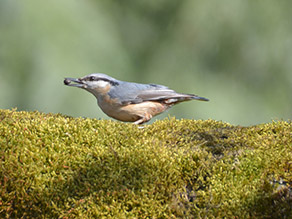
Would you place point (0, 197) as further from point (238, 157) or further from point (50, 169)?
point (238, 157)

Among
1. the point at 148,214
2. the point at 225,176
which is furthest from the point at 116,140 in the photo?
the point at 225,176

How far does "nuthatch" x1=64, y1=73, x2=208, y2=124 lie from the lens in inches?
153

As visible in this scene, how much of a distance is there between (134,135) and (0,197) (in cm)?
101

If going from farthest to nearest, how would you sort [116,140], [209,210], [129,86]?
[129,86]
[116,140]
[209,210]

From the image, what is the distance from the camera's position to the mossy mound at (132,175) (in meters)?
2.48

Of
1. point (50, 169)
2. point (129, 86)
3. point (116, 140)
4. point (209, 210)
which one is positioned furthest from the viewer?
point (129, 86)

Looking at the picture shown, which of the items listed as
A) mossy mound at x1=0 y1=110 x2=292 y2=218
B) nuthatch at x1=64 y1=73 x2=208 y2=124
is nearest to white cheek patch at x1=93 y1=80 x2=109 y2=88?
nuthatch at x1=64 y1=73 x2=208 y2=124

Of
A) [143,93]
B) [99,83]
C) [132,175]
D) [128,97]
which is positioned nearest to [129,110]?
[128,97]

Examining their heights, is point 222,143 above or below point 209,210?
above

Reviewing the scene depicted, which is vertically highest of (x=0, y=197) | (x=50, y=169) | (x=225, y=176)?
(x=225, y=176)

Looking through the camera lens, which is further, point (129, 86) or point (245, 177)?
point (129, 86)

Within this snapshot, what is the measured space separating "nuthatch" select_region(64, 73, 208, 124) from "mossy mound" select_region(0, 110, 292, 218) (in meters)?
0.87

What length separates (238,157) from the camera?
2.76 meters

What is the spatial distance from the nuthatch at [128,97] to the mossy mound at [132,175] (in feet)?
2.86
